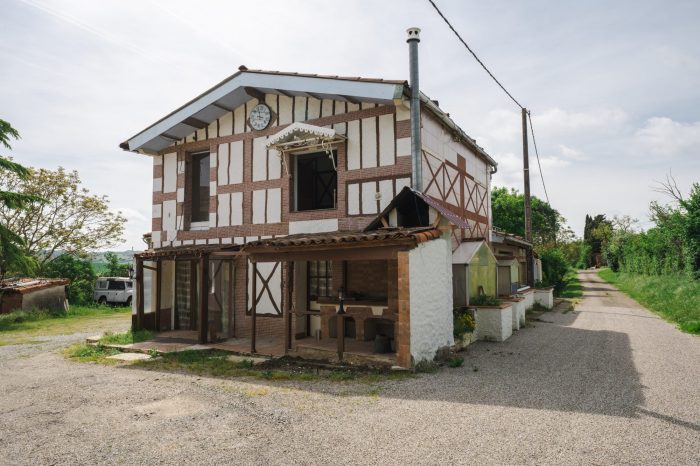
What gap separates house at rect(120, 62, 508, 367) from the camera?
7977 mm

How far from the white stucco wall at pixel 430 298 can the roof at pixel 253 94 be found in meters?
3.23

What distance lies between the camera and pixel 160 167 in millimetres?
12781

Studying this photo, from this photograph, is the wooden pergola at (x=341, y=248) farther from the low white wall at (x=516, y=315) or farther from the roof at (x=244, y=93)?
the low white wall at (x=516, y=315)

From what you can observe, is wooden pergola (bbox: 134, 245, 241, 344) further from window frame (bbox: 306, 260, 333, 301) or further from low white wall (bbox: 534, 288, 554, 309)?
low white wall (bbox: 534, 288, 554, 309)

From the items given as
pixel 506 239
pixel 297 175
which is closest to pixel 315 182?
pixel 297 175

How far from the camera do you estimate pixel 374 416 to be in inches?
197

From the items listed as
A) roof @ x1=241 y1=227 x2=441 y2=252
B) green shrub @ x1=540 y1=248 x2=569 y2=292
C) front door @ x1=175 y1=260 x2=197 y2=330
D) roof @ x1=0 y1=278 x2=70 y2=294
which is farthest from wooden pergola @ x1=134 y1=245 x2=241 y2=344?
green shrub @ x1=540 y1=248 x2=569 y2=292

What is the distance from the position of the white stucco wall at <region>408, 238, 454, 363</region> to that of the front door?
7109 mm

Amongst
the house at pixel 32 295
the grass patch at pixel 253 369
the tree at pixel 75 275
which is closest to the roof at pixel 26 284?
the house at pixel 32 295

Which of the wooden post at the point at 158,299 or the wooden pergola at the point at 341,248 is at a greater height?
the wooden pergola at the point at 341,248

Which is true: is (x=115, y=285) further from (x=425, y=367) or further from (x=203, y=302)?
(x=425, y=367)

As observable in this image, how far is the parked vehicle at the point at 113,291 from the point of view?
21.2 meters

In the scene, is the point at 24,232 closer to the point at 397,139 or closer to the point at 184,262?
the point at 184,262

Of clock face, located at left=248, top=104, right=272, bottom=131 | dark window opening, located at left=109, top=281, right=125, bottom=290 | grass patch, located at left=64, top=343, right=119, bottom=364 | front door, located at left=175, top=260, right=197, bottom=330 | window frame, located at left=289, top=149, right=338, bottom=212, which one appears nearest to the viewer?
grass patch, located at left=64, top=343, right=119, bottom=364
